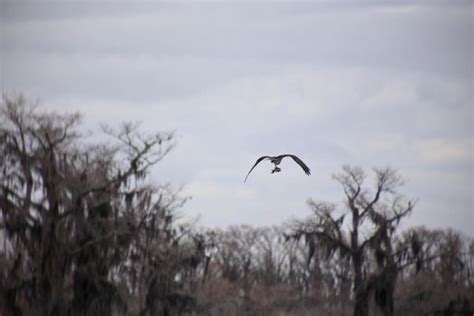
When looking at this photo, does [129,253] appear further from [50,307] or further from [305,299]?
[305,299]

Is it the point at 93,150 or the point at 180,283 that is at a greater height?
the point at 93,150

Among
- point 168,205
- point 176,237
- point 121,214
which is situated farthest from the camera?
point 176,237

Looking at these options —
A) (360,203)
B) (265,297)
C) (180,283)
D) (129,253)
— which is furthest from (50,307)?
(265,297)

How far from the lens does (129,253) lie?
4356 centimetres

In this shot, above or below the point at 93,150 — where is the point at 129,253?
below

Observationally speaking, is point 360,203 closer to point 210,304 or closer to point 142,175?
point 210,304

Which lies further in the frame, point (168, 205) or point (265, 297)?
point (265, 297)

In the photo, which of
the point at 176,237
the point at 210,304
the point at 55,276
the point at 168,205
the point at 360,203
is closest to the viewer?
the point at 55,276

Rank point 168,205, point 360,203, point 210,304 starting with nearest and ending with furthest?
1. point 168,205
2. point 360,203
3. point 210,304

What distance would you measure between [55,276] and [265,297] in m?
36.5

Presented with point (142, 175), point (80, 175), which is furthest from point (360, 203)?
point (80, 175)

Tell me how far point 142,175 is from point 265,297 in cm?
3224

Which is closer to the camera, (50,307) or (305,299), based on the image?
(50,307)

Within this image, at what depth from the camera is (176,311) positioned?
1988 inches
